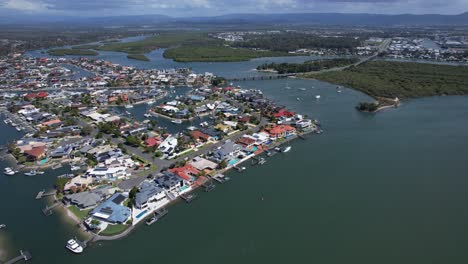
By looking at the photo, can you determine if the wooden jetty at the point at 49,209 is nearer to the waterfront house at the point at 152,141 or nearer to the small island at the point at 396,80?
the waterfront house at the point at 152,141

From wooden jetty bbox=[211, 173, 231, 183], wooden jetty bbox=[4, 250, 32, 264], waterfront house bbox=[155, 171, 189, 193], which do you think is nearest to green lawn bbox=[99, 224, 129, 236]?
wooden jetty bbox=[4, 250, 32, 264]

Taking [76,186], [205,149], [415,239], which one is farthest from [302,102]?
[76,186]

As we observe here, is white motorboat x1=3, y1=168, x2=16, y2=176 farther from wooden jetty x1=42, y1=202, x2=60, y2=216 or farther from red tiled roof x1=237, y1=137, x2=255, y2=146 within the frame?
red tiled roof x1=237, y1=137, x2=255, y2=146

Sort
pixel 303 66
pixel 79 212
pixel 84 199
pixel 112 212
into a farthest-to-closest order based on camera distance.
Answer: pixel 303 66 → pixel 84 199 → pixel 79 212 → pixel 112 212

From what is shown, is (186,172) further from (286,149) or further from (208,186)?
(286,149)

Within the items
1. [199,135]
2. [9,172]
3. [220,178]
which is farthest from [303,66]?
[9,172]
